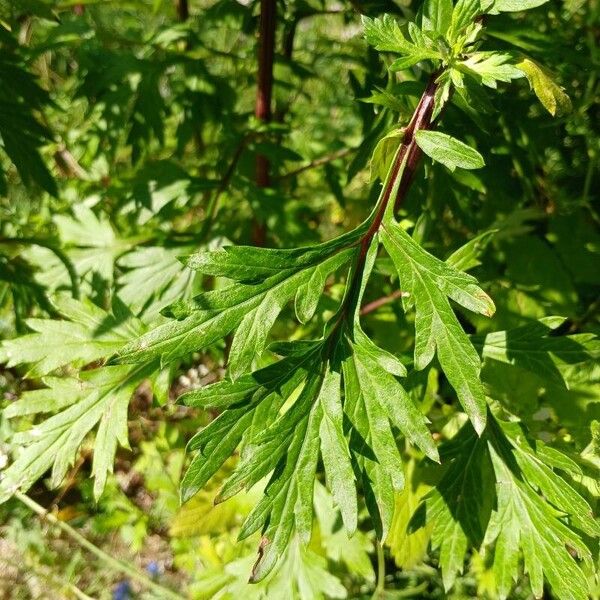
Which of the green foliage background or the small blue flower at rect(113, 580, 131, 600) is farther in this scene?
the small blue flower at rect(113, 580, 131, 600)

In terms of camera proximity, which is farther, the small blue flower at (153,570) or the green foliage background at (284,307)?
the small blue flower at (153,570)

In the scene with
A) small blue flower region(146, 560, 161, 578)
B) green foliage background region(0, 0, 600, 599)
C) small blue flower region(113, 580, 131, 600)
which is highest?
green foliage background region(0, 0, 600, 599)

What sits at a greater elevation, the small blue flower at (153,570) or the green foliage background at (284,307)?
the green foliage background at (284,307)

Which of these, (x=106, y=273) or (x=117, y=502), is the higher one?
(x=106, y=273)

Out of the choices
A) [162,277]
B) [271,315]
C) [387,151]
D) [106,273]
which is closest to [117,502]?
[106,273]

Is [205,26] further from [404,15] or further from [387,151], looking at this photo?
[387,151]

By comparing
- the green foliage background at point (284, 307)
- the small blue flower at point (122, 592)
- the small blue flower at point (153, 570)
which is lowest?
the small blue flower at point (122, 592)
